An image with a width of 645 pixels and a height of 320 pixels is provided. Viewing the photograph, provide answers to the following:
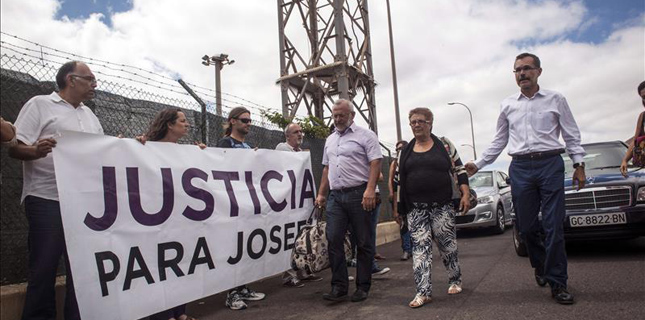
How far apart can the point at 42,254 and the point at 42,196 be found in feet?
1.21

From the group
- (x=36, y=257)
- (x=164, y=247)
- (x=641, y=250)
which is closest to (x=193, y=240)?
(x=164, y=247)

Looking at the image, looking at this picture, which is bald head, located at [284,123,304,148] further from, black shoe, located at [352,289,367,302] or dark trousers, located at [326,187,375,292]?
black shoe, located at [352,289,367,302]

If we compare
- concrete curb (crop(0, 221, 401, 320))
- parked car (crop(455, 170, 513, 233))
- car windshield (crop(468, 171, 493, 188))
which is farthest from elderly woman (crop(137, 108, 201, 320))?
car windshield (crop(468, 171, 493, 188))

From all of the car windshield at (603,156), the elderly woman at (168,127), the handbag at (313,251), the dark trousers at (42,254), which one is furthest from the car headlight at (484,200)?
the dark trousers at (42,254)

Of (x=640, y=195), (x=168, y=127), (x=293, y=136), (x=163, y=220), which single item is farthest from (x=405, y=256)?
(x=168, y=127)

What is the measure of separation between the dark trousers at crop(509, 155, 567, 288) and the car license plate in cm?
153

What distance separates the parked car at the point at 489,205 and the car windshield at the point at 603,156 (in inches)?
85.0

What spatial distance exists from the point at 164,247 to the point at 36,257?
0.92 meters

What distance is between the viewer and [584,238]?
17.4ft

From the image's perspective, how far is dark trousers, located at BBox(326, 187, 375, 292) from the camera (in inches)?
165

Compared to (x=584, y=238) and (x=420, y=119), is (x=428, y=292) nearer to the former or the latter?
(x=420, y=119)

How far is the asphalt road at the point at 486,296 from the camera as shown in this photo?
3.44 m

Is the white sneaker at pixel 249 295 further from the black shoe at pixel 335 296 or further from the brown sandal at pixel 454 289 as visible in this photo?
the brown sandal at pixel 454 289

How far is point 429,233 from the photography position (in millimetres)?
4113
